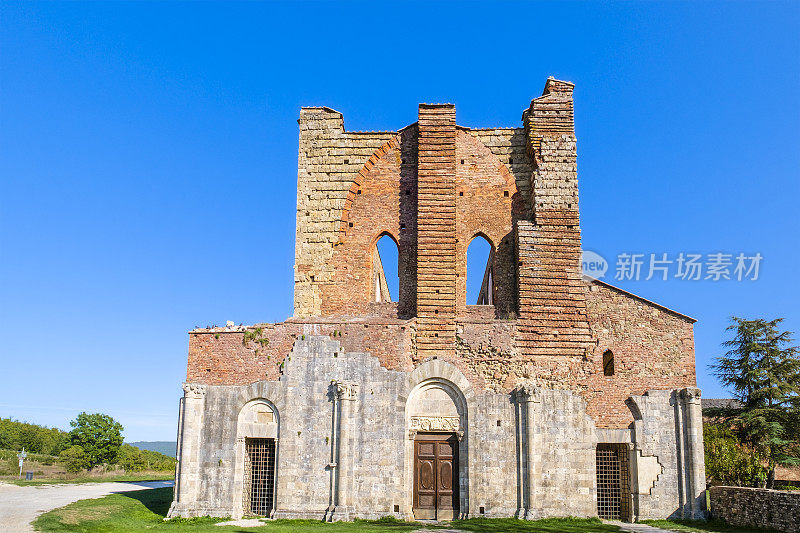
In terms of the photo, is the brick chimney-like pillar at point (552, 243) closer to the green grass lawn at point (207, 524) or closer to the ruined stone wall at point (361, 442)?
the ruined stone wall at point (361, 442)

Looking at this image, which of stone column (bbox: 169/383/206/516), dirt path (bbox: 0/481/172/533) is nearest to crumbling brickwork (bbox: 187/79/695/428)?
stone column (bbox: 169/383/206/516)

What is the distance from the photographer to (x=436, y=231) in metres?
20.4

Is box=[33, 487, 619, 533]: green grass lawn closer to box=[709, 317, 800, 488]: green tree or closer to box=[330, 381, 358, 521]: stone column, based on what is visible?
box=[330, 381, 358, 521]: stone column

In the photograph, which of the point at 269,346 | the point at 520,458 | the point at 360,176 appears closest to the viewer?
the point at 520,458

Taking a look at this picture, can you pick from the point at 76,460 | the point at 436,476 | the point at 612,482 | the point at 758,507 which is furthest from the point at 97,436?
the point at 758,507

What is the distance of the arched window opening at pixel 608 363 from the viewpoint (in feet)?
61.9

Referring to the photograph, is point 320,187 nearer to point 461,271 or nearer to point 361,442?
point 461,271

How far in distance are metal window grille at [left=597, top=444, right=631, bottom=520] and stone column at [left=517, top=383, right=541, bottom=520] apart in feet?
7.54

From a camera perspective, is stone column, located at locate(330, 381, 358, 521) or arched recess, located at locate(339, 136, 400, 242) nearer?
stone column, located at locate(330, 381, 358, 521)

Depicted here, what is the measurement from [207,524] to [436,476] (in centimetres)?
625

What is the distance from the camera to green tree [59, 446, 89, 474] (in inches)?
1450

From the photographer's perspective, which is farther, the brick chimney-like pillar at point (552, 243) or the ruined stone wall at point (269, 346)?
the brick chimney-like pillar at point (552, 243)

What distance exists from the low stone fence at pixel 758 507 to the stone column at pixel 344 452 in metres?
10.1

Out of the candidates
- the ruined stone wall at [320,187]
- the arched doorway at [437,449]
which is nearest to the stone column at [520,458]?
the arched doorway at [437,449]
